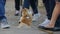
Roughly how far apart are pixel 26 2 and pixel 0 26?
31.6 inches

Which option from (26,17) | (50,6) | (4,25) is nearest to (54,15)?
(50,6)

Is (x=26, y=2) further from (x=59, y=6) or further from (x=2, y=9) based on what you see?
(x=59, y=6)

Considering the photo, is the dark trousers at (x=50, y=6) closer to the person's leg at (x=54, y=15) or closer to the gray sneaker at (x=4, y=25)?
the person's leg at (x=54, y=15)

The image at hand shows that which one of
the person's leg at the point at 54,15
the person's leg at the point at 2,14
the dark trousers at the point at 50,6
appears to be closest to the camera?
the person's leg at the point at 54,15

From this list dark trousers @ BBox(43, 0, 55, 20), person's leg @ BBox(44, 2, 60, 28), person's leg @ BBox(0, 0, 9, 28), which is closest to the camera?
person's leg @ BBox(44, 2, 60, 28)

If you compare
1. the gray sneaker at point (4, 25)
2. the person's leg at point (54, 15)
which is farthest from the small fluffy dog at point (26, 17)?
the person's leg at point (54, 15)

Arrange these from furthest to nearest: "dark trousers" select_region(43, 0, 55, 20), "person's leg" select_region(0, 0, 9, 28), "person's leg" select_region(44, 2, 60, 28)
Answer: "person's leg" select_region(0, 0, 9, 28)
"dark trousers" select_region(43, 0, 55, 20)
"person's leg" select_region(44, 2, 60, 28)

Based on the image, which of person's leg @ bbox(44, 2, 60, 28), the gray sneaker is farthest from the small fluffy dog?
person's leg @ bbox(44, 2, 60, 28)

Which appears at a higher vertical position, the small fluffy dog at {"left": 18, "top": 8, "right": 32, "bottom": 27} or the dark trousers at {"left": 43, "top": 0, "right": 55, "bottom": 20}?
the dark trousers at {"left": 43, "top": 0, "right": 55, "bottom": 20}

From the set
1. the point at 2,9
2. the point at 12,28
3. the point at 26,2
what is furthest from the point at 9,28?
the point at 26,2

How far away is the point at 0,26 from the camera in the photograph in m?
5.24

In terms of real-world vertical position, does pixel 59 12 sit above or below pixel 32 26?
above

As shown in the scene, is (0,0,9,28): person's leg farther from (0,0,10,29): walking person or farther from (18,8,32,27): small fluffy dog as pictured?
(18,8,32,27): small fluffy dog

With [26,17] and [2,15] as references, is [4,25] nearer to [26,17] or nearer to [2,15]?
[2,15]
